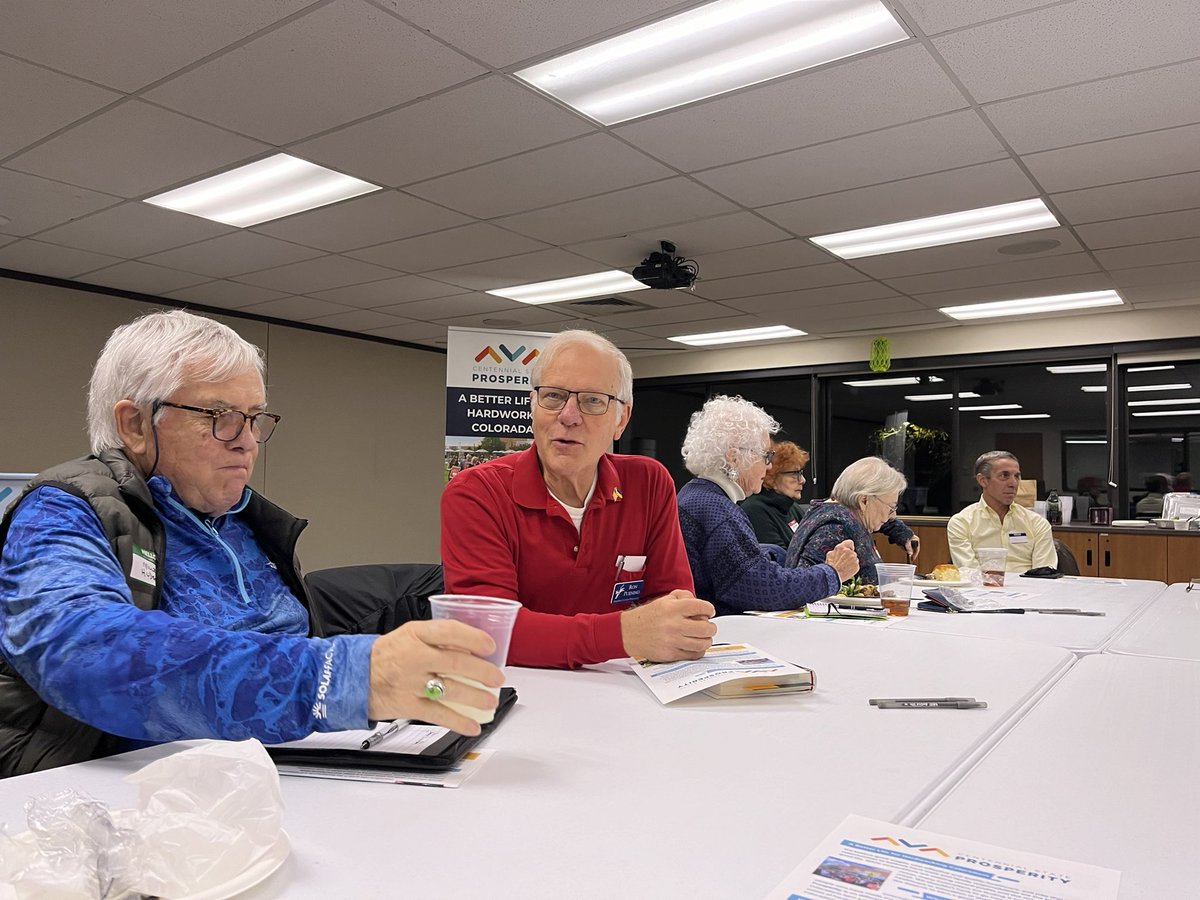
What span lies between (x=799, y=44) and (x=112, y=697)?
2757 mm

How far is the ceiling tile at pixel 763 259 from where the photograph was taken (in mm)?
5051

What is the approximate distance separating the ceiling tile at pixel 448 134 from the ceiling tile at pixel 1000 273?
3291 mm

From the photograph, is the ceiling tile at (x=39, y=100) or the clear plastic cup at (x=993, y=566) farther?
the clear plastic cup at (x=993, y=566)

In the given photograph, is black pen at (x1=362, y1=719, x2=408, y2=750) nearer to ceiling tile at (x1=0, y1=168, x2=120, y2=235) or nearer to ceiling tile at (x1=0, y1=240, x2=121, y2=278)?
ceiling tile at (x1=0, y1=168, x2=120, y2=235)

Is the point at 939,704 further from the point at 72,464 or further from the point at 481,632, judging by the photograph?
the point at 72,464

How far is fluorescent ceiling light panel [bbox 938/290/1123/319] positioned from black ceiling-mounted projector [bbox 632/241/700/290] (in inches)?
108

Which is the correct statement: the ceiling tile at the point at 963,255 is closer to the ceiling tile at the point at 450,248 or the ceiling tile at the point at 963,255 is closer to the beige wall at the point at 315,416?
the ceiling tile at the point at 450,248

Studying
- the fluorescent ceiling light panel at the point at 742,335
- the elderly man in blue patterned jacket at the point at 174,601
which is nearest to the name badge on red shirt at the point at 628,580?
the elderly man in blue patterned jacket at the point at 174,601

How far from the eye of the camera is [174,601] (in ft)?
4.28

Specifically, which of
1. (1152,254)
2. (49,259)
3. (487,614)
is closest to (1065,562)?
(1152,254)

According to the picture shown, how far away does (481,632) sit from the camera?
0.84m

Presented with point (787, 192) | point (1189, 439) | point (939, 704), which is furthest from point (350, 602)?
point (1189, 439)

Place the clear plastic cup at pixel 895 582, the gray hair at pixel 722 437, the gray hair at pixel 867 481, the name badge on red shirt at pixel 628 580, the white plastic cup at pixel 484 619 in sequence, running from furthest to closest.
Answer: the gray hair at pixel 867 481
the gray hair at pixel 722 437
the clear plastic cup at pixel 895 582
the name badge on red shirt at pixel 628 580
the white plastic cup at pixel 484 619

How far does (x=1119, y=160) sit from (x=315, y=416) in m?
6.45
